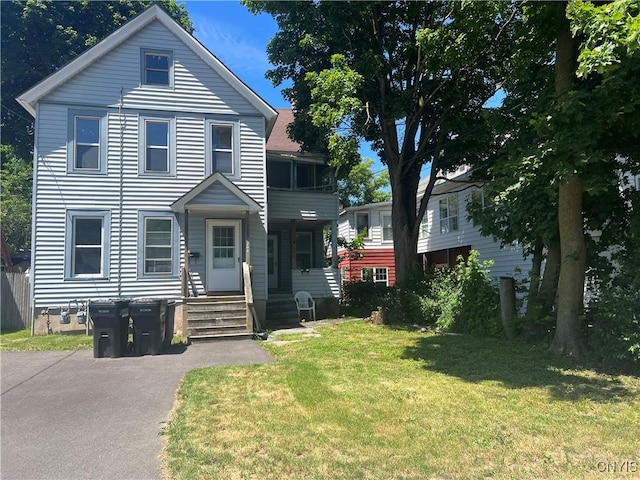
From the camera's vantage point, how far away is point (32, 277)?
12.1 metres

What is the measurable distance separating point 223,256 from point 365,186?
23872mm

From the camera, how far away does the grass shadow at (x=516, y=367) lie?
5.89m

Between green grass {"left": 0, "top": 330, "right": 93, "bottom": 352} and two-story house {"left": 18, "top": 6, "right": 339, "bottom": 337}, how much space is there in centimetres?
101

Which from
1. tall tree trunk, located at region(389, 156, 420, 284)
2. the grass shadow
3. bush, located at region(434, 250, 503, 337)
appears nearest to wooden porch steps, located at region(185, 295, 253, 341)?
the grass shadow

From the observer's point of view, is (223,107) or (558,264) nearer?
(558,264)

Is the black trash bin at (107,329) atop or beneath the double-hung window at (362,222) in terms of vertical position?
beneath

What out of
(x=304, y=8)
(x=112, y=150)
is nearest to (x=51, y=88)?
(x=112, y=150)

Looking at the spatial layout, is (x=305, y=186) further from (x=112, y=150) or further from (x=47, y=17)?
(x=47, y=17)

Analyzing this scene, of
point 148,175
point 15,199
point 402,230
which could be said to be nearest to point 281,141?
point 402,230

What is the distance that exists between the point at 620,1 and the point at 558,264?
536 cm

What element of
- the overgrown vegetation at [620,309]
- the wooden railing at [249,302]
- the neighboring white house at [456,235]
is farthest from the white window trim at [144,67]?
the overgrown vegetation at [620,309]

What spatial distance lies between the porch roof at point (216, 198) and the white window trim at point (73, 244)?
1.96 metres

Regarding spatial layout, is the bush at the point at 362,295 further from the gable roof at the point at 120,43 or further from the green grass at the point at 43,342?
the green grass at the point at 43,342

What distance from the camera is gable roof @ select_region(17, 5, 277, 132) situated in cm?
1232
